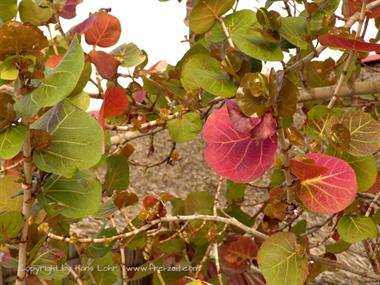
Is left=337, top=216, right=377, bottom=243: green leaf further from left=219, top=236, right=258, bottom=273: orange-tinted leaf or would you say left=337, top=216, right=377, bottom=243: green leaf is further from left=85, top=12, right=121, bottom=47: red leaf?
→ left=85, top=12, right=121, bottom=47: red leaf

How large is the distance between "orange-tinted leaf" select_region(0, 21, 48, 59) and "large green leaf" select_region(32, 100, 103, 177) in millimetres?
49

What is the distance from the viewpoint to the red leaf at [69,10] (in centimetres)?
64

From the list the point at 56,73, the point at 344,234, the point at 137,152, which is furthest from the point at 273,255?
the point at 137,152

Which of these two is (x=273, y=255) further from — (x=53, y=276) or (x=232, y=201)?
(x=232, y=201)

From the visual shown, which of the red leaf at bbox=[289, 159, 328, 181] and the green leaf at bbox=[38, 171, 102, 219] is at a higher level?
the red leaf at bbox=[289, 159, 328, 181]

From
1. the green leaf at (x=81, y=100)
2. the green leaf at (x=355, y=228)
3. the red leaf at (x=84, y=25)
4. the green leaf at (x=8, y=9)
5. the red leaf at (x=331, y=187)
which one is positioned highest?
the green leaf at (x=8, y=9)

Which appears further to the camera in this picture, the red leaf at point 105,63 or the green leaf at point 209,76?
the red leaf at point 105,63

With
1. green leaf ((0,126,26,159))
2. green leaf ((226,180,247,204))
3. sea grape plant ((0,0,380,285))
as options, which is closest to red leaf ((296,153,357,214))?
sea grape plant ((0,0,380,285))

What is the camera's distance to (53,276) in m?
0.51

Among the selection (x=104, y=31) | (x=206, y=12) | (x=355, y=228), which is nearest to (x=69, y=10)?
(x=104, y=31)

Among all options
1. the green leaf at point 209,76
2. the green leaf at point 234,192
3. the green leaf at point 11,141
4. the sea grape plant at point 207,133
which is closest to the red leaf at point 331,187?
the sea grape plant at point 207,133

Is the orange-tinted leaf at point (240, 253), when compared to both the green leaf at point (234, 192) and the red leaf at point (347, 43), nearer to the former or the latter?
the green leaf at point (234, 192)

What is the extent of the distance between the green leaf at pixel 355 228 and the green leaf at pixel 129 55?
1.13 ft

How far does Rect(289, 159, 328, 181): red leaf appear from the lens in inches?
14.4
